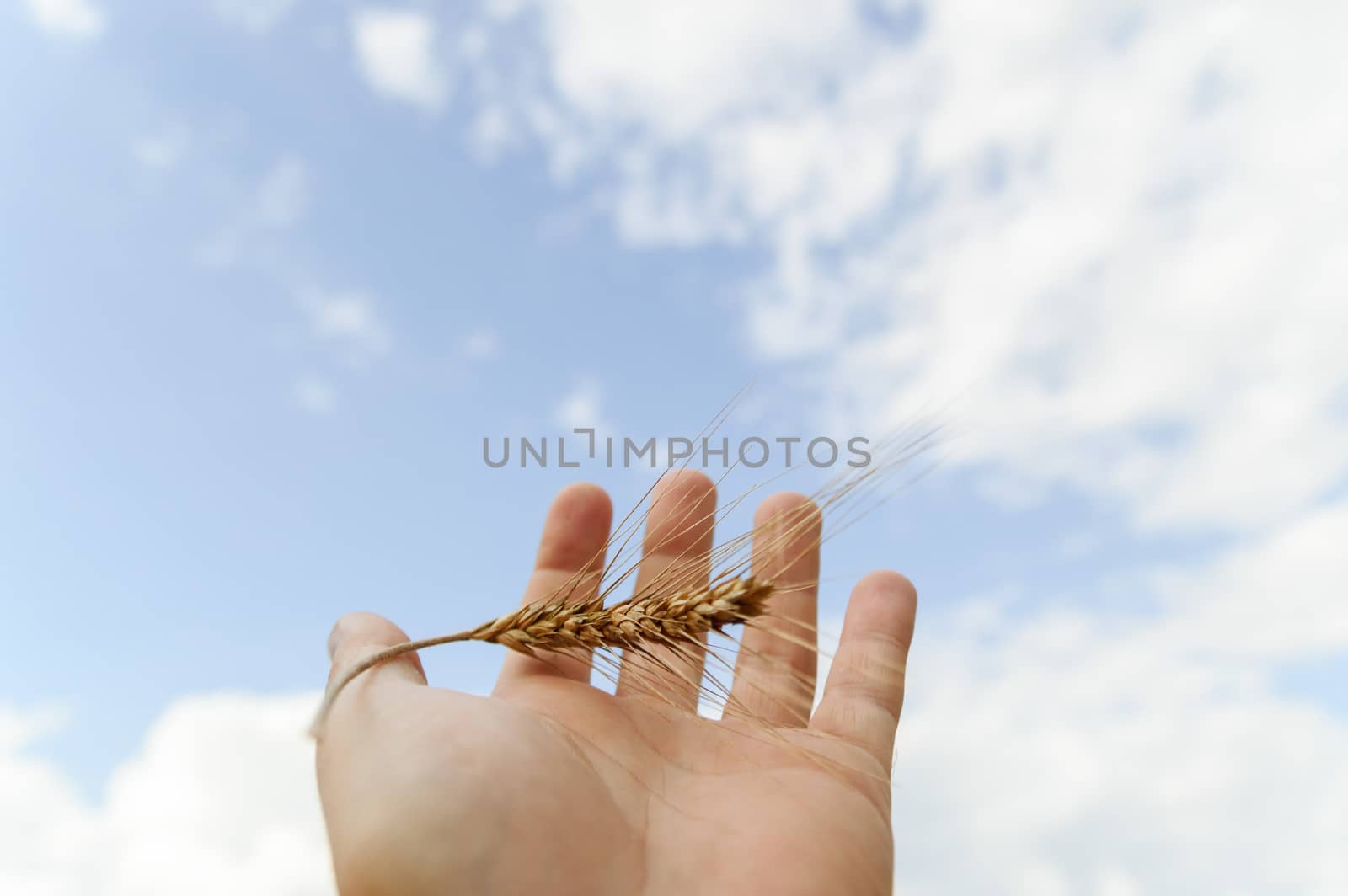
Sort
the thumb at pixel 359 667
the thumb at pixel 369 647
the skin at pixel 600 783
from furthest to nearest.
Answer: the thumb at pixel 369 647, the thumb at pixel 359 667, the skin at pixel 600 783

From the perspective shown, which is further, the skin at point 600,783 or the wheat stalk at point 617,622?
the wheat stalk at point 617,622

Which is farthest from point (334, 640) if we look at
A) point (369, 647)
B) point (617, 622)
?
point (617, 622)

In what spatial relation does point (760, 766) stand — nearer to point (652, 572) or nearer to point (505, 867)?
point (505, 867)

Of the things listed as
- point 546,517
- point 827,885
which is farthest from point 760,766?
point 546,517

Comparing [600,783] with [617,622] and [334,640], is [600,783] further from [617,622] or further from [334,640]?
[334,640]

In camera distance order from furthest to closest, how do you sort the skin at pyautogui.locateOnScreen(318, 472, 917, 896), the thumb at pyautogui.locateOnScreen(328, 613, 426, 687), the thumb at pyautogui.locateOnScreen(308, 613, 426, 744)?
the thumb at pyautogui.locateOnScreen(328, 613, 426, 687)
the thumb at pyautogui.locateOnScreen(308, 613, 426, 744)
the skin at pyautogui.locateOnScreen(318, 472, 917, 896)

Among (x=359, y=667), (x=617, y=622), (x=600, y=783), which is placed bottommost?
(x=600, y=783)
